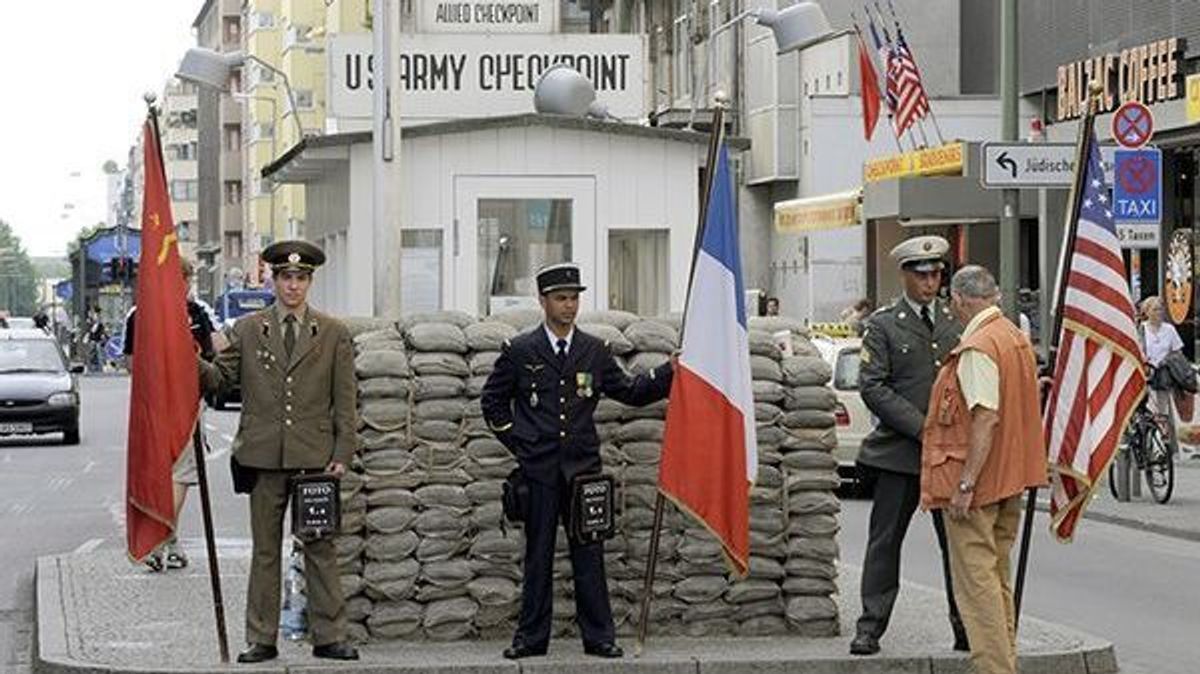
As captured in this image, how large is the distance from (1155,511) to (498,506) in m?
11.3

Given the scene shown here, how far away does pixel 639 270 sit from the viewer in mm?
18578

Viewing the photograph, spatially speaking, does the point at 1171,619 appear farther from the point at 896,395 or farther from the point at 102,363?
the point at 102,363

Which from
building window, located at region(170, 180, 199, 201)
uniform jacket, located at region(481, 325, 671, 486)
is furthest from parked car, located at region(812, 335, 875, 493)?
building window, located at region(170, 180, 199, 201)

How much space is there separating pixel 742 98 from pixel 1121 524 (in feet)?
122

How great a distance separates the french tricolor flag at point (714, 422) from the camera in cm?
1238

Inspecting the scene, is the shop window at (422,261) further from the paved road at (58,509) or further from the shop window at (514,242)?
the paved road at (58,509)

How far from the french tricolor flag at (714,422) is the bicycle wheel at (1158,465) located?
466 inches

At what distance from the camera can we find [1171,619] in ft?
49.6

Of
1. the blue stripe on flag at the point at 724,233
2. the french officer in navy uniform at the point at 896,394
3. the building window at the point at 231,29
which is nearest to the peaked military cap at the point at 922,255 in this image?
the french officer in navy uniform at the point at 896,394

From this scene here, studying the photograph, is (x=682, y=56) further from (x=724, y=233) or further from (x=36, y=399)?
(x=724, y=233)

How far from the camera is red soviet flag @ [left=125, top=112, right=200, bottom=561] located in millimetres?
12258

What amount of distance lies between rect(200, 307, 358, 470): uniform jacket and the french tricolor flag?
5.18 ft

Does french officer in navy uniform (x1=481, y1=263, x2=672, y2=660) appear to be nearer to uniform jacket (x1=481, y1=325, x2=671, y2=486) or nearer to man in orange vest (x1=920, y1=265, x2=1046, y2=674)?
uniform jacket (x1=481, y1=325, x2=671, y2=486)

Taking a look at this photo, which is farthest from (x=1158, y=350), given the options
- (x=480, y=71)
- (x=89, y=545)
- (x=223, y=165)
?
(x=223, y=165)
